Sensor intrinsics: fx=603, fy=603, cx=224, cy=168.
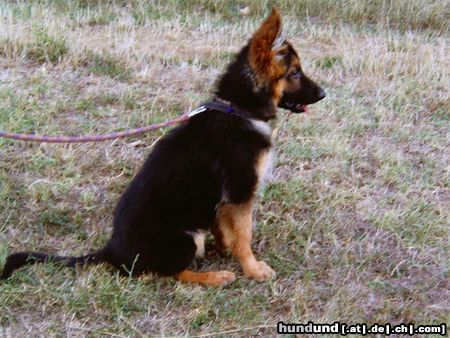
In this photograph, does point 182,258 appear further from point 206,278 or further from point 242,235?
point 242,235

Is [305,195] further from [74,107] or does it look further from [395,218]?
[74,107]

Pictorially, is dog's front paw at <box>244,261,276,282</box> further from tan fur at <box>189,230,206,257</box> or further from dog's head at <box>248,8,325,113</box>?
dog's head at <box>248,8,325,113</box>

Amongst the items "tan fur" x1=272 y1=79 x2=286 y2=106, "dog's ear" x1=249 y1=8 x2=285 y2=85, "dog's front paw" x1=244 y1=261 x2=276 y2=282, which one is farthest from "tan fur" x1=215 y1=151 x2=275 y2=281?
"dog's ear" x1=249 y1=8 x2=285 y2=85

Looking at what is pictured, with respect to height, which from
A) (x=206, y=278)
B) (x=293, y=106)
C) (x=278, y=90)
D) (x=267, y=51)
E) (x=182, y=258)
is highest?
(x=267, y=51)

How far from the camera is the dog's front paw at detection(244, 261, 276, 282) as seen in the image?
3.98 meters

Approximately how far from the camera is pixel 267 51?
3852mm

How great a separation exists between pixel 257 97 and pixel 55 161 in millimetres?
1955

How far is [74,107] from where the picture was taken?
5.78 metres

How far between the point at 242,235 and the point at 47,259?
4.12 feet

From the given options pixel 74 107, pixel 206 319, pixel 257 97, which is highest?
pixel 257 97

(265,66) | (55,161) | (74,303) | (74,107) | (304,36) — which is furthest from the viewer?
(304,36)

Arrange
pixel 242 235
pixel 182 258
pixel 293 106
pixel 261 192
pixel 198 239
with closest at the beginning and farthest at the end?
pixel 182 258 → pixel 198 239 → pixel 242 235 → pixel 293 106 → pixel 261 192

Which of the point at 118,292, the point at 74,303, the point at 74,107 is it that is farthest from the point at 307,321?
the point at 74,107

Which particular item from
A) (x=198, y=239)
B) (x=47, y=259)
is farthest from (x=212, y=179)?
(x=47, y=259)
